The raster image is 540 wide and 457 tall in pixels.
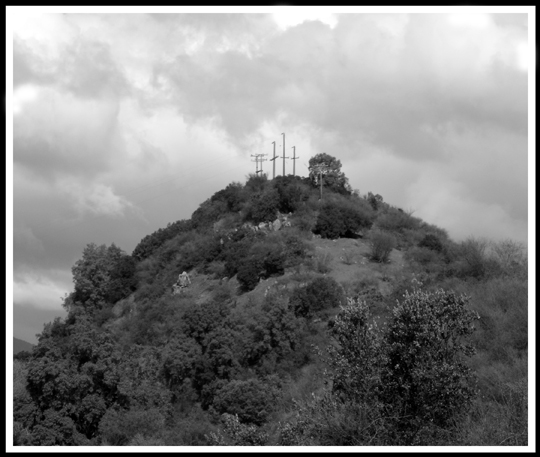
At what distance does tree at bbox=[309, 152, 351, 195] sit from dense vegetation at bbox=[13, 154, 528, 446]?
0.80ft

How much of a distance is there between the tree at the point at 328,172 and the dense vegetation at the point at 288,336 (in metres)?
0.24

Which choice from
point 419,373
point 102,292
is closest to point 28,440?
point 419,373

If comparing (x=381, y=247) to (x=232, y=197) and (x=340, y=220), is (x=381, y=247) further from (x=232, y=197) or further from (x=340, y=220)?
(x=232, y=197)

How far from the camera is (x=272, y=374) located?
117 ft

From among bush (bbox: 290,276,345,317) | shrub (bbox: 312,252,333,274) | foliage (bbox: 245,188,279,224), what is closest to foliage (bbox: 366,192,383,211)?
foliage (bbox: 245,188,279,224)

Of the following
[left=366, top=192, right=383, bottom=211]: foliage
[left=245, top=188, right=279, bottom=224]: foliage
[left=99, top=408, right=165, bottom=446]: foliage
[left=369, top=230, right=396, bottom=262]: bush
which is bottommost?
[left=99, top=408, right=165, bottom=446]: foliage

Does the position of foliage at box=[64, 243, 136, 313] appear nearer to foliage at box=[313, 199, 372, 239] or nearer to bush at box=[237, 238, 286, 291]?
bush at box=[237, 238, 286, 291]

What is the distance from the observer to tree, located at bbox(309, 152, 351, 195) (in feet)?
220

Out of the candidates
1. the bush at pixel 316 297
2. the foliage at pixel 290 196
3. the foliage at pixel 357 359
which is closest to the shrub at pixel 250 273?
the bush at pixel 316 297

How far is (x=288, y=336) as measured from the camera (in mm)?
38344

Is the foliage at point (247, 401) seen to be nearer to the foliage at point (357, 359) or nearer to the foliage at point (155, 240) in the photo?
the foliage at point (357, 359)

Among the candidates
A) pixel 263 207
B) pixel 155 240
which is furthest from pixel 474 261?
pixel 155 240

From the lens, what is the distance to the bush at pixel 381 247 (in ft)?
170

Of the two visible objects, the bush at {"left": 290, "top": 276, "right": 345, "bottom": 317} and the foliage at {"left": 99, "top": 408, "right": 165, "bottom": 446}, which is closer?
the foliage at {"left": 99, "top": 408, "right": 165, "bottom": 446}
